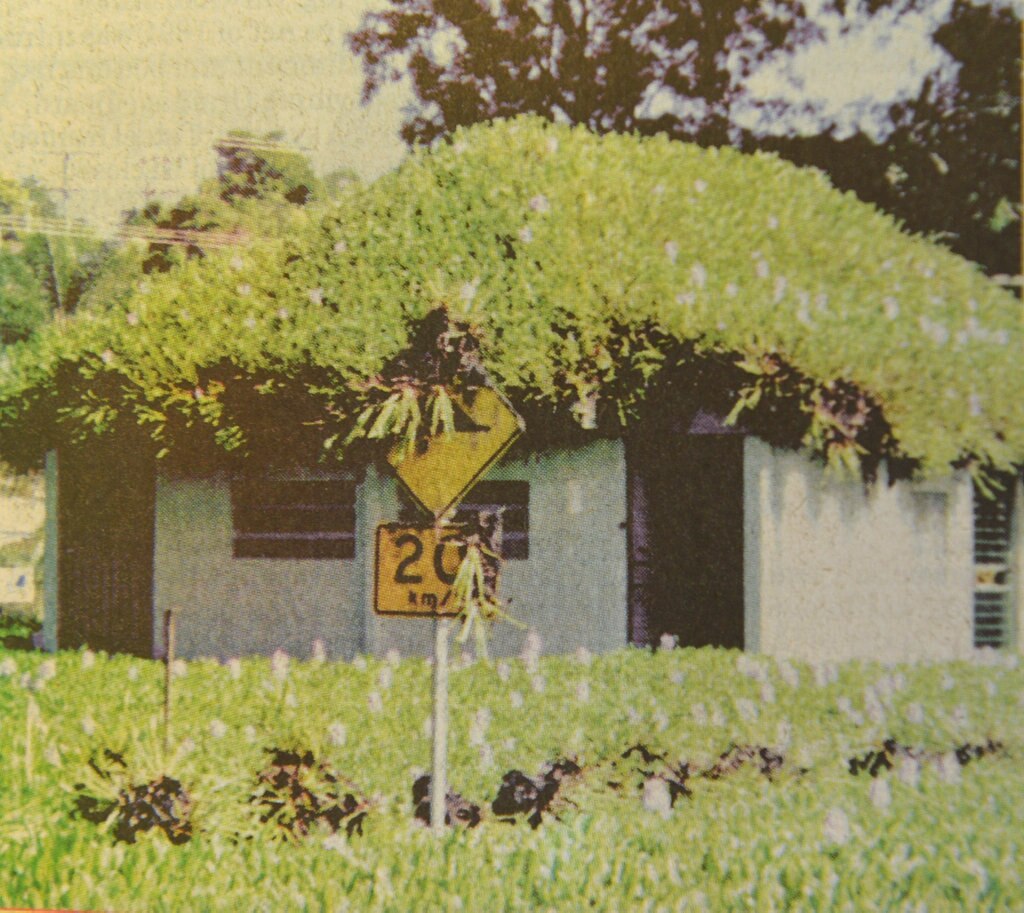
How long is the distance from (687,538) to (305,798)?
3.35m

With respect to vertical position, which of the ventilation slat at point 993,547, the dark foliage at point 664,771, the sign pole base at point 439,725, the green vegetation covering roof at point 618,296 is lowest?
the dark foliage at point 664,771

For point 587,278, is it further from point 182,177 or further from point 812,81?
point 182,177

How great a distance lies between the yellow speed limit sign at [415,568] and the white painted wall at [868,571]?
2.87 meters

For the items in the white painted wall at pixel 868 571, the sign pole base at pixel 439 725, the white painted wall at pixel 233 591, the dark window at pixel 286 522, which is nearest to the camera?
the sign pole base at pixel 439 725

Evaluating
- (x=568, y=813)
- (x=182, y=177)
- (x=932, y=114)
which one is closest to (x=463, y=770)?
(x=568, y=813)

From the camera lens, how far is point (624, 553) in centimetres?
737

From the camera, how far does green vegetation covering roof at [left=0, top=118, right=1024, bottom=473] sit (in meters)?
5.95

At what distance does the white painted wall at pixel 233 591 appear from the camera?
23.6ft

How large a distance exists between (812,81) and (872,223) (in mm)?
1050

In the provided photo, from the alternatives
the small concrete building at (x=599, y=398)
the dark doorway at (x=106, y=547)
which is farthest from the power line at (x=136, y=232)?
the dark doorway at (x=106, y=547)

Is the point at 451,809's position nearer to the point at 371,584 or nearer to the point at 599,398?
the point at 371,584

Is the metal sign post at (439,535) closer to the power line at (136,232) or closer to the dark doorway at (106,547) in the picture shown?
the power line at (136,232)

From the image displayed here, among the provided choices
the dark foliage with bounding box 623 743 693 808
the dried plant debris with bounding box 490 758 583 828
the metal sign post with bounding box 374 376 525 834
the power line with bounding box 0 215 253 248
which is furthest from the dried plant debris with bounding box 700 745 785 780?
the power line with bounding box 0 215 253 248

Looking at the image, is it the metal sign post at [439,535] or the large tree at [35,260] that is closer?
the metal sign post at [439,535]
